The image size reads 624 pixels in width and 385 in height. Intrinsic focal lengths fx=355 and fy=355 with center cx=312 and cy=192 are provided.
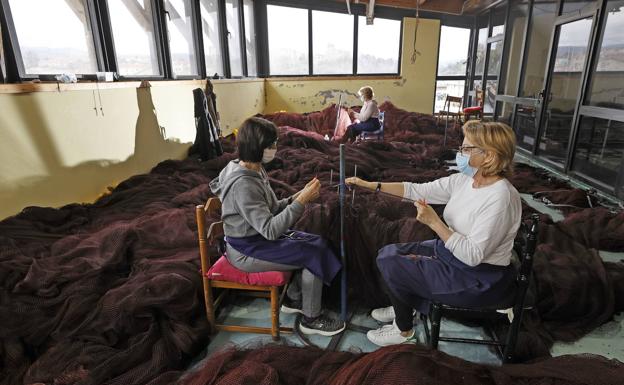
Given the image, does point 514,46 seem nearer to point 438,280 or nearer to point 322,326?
point 438,280

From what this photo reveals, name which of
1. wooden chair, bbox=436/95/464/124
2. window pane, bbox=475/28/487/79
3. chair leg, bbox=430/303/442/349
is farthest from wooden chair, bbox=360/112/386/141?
chair leg, bbox=430/303/442/349

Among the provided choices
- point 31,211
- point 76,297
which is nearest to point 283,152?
point 31,211

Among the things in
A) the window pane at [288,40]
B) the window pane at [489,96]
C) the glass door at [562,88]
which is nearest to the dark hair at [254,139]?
the glass door at [562,88]

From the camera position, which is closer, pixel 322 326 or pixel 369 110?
pixel 322 326

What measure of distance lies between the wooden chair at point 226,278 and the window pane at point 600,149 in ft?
13.8

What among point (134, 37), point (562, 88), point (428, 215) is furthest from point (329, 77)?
point (428, 215)

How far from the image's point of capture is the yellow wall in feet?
7.64

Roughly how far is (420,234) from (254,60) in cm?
705

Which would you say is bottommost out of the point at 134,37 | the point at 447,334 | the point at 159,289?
the point at 447,334

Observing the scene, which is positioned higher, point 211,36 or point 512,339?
point 211,36

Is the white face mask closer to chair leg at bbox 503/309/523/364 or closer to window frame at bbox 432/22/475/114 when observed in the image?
chair leg at bbox 503/309/523/364

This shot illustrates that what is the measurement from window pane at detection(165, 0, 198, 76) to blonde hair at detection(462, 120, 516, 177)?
4069 millimetres

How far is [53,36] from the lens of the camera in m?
2.77

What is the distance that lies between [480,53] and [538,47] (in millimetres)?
3065
